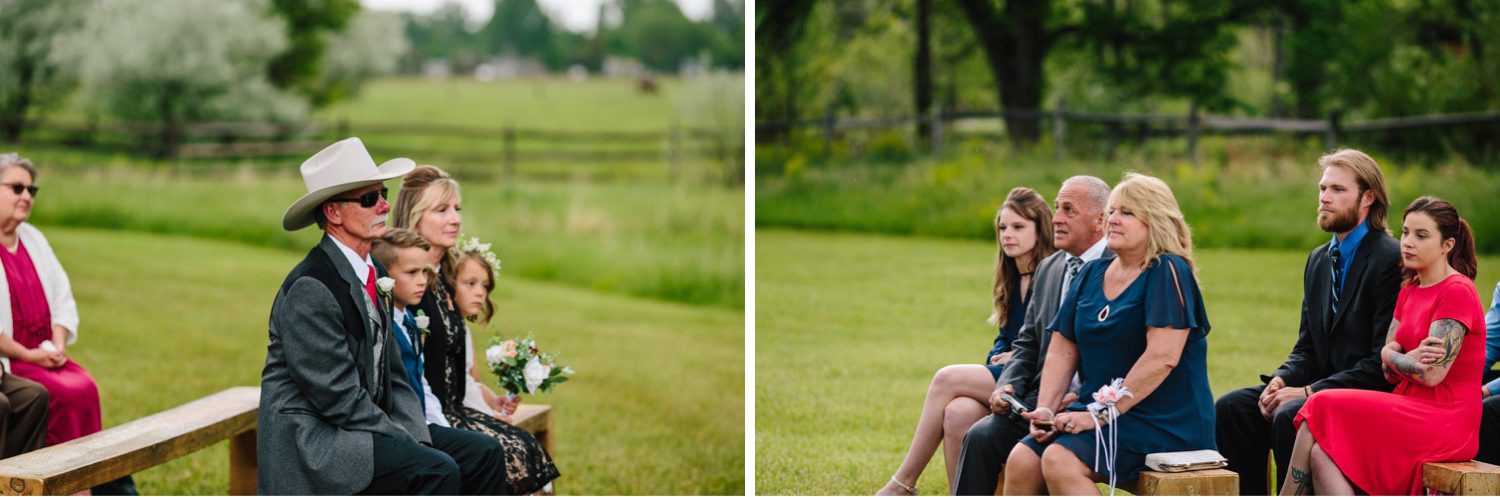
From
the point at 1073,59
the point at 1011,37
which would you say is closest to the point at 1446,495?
the point at 1011,37

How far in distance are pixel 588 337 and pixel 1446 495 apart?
24.5 ft

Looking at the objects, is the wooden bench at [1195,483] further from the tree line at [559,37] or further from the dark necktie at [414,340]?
the tree line at [559,37]

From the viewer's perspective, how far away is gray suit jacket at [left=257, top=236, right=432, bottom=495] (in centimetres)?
339

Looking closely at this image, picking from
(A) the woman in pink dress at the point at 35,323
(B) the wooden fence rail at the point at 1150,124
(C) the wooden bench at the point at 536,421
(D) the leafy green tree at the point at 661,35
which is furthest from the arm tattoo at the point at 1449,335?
(D) the leafy green tree at the point at 661,35

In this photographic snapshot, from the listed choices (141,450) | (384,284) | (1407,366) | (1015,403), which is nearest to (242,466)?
(141,450)

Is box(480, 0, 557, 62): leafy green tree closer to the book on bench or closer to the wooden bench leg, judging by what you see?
the wooden bench leg

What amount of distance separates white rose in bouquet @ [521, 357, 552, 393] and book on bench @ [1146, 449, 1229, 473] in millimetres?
1859

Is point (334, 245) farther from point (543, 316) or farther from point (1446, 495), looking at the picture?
point (543, 316)

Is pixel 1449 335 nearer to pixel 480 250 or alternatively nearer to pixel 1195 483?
pixel 1195 483

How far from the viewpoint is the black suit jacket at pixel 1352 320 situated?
3.87 metres

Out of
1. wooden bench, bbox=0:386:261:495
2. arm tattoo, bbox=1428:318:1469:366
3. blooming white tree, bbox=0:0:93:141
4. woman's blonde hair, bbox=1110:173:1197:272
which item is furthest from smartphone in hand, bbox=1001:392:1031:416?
blooming white tree, bbox=0:0:93:141

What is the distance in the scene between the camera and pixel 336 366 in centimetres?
342

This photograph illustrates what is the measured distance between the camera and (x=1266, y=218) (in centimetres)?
1191

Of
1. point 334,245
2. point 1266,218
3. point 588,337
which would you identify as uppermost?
point 334,245
